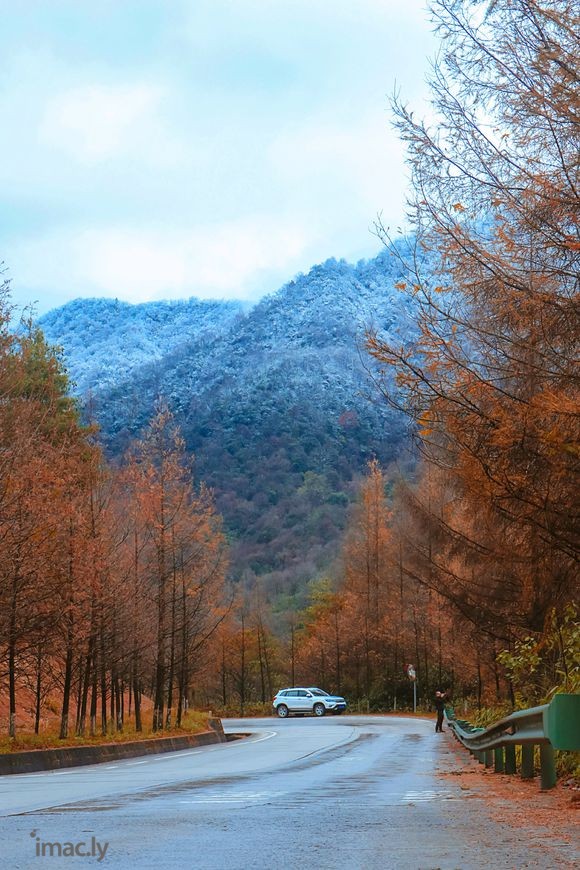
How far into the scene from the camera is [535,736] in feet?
27.7

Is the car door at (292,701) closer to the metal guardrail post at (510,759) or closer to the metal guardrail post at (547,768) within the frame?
the metal guardrail post at (510,759)

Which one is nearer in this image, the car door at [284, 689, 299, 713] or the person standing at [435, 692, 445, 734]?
the person standing at [435, 692, 445, 734]

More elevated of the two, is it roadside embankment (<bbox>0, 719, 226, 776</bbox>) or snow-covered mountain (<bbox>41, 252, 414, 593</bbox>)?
snow-covered mountain (<bbox>41, 252, 414, 593</bbox>)

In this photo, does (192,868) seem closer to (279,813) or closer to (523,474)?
(279,813)

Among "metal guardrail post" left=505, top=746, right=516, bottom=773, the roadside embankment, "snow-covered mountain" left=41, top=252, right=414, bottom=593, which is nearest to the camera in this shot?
"metal guardrail post" left=505, top=746, right=516, bottom=773

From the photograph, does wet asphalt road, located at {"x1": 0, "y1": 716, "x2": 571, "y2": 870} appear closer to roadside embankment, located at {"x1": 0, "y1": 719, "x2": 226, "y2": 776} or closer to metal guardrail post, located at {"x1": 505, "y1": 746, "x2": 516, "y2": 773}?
metal guardrail post, located at {"x1": 505, "y1": 746, "x2": 516, "y2": 773}

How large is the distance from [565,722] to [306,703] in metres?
56.9

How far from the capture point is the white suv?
61.8 meters

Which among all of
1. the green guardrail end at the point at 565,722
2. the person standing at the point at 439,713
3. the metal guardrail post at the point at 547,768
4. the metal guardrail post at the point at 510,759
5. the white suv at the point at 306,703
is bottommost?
the white suv at the point at 306,703

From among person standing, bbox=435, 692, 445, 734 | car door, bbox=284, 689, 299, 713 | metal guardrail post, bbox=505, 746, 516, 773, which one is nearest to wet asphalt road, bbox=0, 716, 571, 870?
metal guardrail post, bbox=505, 746, 516, 773

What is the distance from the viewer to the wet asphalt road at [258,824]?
5.44 metres

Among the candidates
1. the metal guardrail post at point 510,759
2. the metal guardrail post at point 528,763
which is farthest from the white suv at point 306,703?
the metal guardrail post at point 528,763

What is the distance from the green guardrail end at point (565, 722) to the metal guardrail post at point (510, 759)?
222 inches

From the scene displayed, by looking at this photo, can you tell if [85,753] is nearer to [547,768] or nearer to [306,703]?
[547,768]
